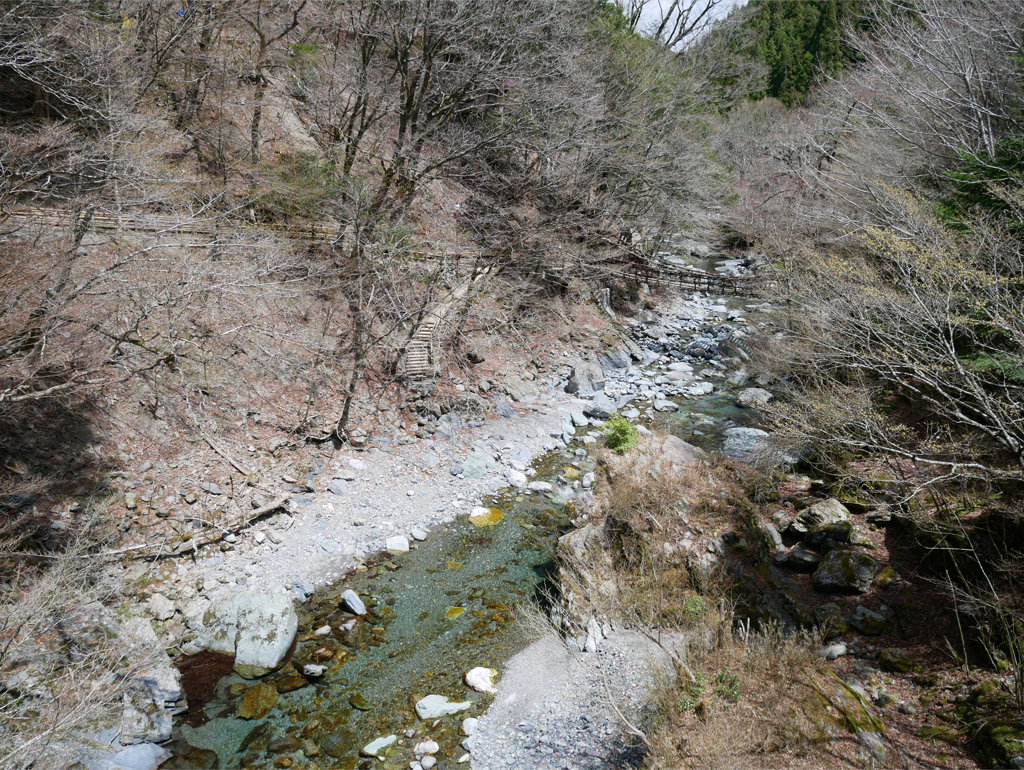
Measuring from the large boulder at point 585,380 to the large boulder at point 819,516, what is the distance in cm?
614

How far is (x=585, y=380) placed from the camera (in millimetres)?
12930

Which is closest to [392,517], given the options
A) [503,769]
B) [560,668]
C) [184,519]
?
[184,519]

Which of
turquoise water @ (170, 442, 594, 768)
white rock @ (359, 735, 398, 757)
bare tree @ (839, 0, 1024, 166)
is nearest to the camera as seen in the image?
white rock @ (359, 735, 398, 757)

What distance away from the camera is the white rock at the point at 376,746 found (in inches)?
184

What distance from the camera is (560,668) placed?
5473 millimetres

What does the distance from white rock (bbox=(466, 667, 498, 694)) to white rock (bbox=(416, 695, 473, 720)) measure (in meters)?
0.18

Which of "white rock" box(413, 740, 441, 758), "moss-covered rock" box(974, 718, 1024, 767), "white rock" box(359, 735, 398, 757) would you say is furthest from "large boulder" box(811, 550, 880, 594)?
"white rock" box(359, 735, 398, 757)

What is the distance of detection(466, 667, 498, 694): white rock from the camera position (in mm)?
5295

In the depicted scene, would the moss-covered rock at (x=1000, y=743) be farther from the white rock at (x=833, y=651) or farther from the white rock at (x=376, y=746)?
the white rock at (x=376, y=746)

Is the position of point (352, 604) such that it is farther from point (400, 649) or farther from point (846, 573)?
point (846, 573)

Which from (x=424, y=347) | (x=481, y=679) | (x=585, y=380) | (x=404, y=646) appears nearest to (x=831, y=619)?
(x=481, y=679)

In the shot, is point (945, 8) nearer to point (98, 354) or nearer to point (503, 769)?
point (503, 769)

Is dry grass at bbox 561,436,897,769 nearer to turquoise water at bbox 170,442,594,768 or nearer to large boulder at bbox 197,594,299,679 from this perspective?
turquoise water at bbox 170,442,594,768

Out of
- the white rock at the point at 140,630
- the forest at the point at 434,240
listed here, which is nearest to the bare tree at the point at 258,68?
the forest at the point at 434,240
